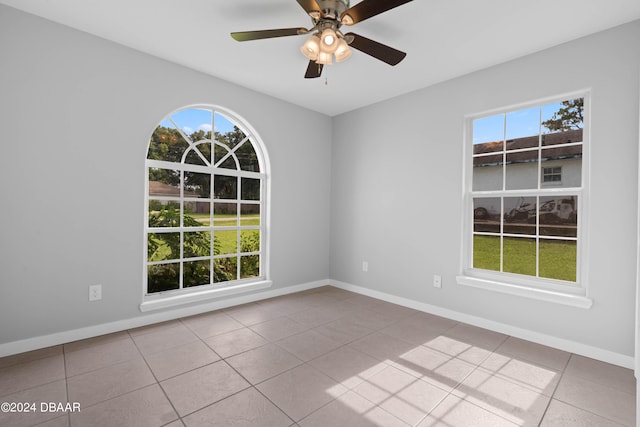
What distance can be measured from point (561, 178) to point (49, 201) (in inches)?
170

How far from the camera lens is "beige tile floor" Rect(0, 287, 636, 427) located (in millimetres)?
1642

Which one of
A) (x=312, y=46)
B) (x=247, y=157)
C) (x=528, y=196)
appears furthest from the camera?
(x=247, y=157)

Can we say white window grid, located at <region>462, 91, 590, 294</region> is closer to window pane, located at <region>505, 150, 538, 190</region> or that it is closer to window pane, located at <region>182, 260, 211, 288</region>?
window pane, located at <region>505, 150, 538, 190</region>

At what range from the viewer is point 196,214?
3334 millimetres

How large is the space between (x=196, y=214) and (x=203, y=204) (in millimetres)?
135

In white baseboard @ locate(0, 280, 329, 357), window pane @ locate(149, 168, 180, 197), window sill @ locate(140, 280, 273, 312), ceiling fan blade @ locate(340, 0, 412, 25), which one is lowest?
white baseboard @ locate(0, 280, 329, 357)

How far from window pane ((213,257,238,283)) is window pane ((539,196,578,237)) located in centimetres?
327

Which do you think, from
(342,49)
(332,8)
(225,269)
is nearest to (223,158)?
(225,269)

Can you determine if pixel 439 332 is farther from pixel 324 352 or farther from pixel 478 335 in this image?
pixel 324 352

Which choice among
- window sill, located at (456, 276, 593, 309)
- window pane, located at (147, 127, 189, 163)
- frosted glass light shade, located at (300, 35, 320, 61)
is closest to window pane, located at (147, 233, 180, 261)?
window pane, located at (147, 127, 189, 163)

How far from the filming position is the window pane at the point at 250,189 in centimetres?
375

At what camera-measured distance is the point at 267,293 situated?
379 cm

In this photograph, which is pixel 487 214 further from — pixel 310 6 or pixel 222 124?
pixel 222 124

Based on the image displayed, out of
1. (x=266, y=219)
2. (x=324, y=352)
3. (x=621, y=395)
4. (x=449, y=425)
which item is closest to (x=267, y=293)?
(x=266, y=219)
